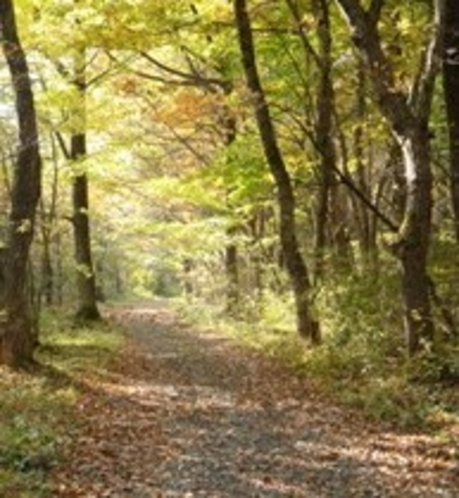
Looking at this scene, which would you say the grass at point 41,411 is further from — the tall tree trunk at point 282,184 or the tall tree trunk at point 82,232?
the tall tree trunk at point 82,232

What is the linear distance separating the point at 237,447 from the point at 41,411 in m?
→ 2.70

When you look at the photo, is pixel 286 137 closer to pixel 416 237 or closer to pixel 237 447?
pixel 416 237

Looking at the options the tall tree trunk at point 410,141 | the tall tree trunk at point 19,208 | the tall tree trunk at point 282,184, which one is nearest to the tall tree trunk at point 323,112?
the tall tree trunk at point 282,184

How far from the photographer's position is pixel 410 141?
11078mm

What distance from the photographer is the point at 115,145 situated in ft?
68.3

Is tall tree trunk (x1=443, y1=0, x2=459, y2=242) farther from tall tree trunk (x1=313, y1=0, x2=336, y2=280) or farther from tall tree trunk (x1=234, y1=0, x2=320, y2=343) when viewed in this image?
tall tree trunk (x1=234, y1=0, x2=320, y2=343)

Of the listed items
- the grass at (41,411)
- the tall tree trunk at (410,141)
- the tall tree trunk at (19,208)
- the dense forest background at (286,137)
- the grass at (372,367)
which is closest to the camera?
the grass at (41,411)

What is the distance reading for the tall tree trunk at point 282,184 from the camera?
1579 centimetres

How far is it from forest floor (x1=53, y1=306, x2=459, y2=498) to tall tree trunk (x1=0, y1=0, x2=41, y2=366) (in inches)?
58.8

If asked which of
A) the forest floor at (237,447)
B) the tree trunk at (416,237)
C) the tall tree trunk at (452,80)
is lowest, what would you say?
the forest floor at (237,447)

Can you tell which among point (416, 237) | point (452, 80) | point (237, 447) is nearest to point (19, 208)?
point (237, 447)

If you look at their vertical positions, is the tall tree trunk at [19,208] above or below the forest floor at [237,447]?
Result: above

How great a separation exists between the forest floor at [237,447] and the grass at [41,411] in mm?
229

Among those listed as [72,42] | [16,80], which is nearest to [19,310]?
[16,80]
